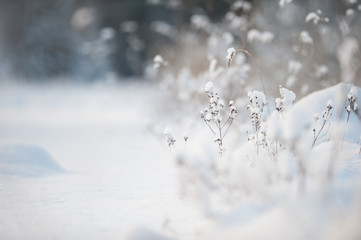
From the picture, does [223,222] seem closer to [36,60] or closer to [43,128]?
[43,128]

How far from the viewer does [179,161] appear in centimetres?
158

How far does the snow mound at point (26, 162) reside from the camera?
11.1ft

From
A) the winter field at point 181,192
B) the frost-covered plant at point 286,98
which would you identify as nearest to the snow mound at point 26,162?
the winter field at point 181,192

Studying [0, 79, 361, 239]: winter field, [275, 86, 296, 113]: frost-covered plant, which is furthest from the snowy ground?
[275, 86, 296, 113]: frost-covered plant

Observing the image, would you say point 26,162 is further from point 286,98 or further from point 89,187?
point 286,98

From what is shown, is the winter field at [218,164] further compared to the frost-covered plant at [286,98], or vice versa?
the frost-covered plant at [286,98]

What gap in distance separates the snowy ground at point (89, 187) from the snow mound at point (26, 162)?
1.0 inches

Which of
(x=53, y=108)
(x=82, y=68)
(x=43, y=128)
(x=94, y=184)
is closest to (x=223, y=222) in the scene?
(x=94, y=184)

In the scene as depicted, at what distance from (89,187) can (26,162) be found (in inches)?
48.2

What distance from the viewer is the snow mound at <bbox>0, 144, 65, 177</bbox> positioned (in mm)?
3372

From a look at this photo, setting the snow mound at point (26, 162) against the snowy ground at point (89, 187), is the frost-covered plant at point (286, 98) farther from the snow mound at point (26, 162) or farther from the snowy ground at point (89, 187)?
the snow mound at point (26, 162)

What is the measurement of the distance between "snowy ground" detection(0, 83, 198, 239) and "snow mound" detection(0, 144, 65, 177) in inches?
1.0

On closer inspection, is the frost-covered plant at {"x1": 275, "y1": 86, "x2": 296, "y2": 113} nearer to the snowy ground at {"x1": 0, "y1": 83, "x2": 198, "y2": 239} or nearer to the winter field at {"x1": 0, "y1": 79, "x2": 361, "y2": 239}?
the winter field at {"x1": 0, "y1": 79, "x2": 361, "y2": 239}

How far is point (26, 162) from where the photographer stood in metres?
3.60
